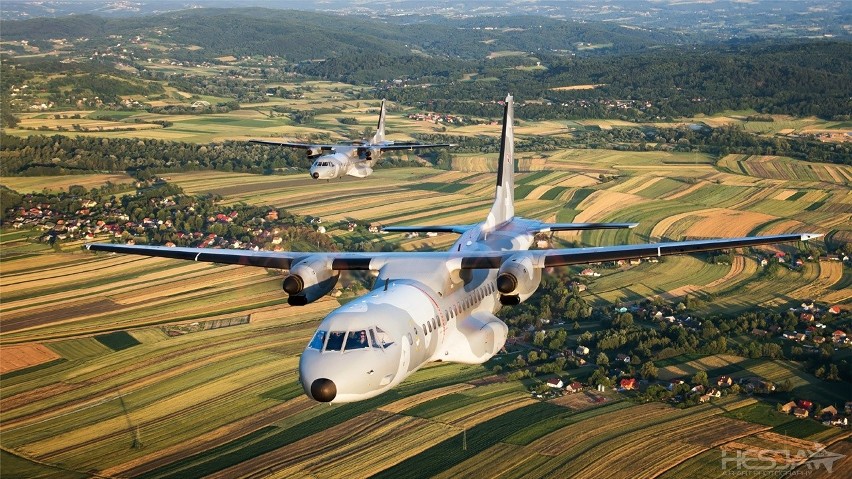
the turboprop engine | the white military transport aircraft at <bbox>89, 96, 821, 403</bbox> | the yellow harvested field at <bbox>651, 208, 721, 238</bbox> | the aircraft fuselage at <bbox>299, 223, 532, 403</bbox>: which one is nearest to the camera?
the aircraft fuselage at <bbox>299, 223, 532, 403</bbox>

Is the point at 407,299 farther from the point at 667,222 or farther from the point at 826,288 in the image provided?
the point at 667,222

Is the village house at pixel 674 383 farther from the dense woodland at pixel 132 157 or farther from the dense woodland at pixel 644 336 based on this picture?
the dense woodland at pixel 132 157

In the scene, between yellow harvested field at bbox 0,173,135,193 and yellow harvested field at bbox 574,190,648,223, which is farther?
yellow harvested field at bbox 0,173,135,193

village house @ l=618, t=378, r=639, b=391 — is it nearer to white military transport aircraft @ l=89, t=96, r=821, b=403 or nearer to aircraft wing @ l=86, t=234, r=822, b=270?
white military transport aircraft @ l=89, t=96, r=821, b=403

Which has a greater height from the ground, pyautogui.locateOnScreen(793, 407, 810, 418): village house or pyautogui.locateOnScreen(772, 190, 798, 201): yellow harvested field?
pyautogui.locateOnScreen(793, 407, 810, 418): village house

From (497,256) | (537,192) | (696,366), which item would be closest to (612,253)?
(497,256)

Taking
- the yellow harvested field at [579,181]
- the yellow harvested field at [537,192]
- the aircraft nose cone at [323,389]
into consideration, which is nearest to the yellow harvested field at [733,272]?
the yellow harvested field at [537,192]

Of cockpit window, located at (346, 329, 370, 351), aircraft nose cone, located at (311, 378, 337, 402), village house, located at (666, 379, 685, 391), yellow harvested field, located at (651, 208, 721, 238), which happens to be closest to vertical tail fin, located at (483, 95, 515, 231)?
village house, located at (666, 379, 685, 391)
